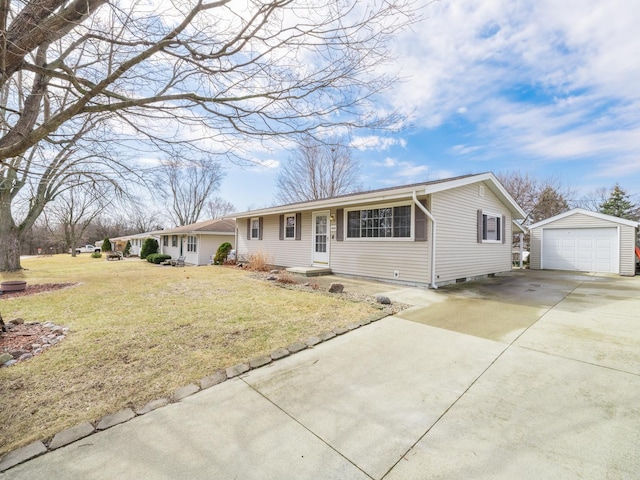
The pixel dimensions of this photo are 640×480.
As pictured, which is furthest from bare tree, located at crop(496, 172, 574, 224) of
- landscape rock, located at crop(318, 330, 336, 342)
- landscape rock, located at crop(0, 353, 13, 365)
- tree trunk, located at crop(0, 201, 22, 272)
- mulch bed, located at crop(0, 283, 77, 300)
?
tree trunk, located at crop(0, 201, 22, 272)

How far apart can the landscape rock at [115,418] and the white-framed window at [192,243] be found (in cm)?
1697

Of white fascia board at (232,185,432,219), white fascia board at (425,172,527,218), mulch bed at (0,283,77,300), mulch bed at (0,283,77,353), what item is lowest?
mulch bed at (0,283,77,300)

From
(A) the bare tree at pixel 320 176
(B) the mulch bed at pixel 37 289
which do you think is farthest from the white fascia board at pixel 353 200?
(A) the bare tree at pixel 320 176

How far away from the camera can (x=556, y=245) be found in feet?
41.5

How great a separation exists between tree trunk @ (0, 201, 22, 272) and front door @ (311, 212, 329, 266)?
1470 cm

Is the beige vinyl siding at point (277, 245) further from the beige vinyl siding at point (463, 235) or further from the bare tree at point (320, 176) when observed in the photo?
the bare tree at point (320, 176)

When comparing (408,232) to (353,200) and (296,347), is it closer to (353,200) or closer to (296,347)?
(353,200)

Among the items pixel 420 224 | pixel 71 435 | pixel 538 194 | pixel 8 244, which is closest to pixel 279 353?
pixel 71 435

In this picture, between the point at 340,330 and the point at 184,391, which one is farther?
the point at 340,330

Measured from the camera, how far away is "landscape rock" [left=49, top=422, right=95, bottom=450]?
1.82 metres

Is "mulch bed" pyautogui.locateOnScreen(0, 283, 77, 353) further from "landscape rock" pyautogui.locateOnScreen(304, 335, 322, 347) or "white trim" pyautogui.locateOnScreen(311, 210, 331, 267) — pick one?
"white trim" pyautogui.locateOnScreen(311, 210, 331, 267)

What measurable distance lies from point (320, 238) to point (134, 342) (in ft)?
25.2

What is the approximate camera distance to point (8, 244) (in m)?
13.4

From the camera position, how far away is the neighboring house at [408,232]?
7512 millimetres
